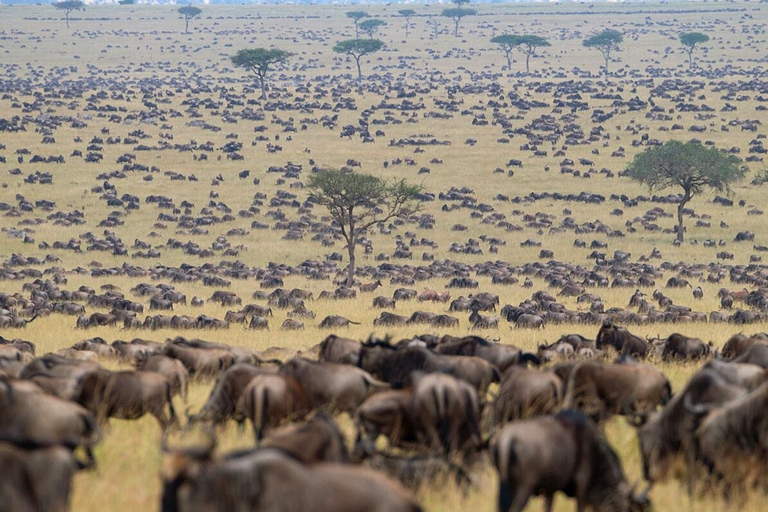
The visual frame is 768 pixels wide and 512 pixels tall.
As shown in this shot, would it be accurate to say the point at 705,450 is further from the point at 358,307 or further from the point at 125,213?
the point at 125,213

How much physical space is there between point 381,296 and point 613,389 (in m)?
27.0

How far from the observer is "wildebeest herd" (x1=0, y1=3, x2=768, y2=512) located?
9.00 metres

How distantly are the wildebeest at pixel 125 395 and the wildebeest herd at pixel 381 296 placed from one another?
0.12 ft

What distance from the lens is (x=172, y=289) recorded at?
3959 cm

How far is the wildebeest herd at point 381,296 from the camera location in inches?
354

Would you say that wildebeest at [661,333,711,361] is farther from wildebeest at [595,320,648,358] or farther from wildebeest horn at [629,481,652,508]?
wildebeest horn at [629,481,652,508]

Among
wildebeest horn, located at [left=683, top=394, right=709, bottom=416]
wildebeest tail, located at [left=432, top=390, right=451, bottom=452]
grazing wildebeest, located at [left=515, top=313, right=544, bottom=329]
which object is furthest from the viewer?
grazing wildebeest, located at [left=515, top=313, right=544, bottom=329]

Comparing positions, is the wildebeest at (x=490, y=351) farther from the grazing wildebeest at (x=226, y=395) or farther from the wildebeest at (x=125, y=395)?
the wildebeest at (x=125, y=395)

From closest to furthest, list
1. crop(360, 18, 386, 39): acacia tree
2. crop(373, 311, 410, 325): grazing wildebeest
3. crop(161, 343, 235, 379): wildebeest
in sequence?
crop(161, 343, 235, 379): wildebeest, crop(373, 311, 410, 325): grazing wildebeest, crop(360, 18, 386, 39): acacia tree

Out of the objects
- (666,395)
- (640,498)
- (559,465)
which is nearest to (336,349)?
(666,395)

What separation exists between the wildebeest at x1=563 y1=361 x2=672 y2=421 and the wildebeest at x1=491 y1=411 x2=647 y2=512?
283 centimetres

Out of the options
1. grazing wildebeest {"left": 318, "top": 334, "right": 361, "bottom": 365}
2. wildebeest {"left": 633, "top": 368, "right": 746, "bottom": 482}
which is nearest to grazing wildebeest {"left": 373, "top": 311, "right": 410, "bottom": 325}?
grazing wildebeest {"left": 318, "top": 334, "right": 361, "bottom": 365}

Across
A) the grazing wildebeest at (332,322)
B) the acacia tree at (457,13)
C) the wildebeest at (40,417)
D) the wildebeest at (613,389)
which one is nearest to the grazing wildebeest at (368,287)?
the grazing wildebeest at (332,322)

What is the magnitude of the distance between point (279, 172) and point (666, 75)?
76.5m
